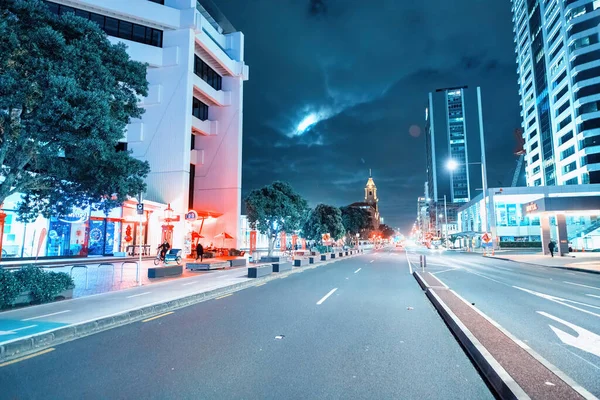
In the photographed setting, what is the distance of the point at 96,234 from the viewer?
30.8 metres

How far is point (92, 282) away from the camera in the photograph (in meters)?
14.9

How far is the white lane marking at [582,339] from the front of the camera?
231 inches

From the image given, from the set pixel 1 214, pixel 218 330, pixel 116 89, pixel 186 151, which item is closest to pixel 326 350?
pixel 218 330

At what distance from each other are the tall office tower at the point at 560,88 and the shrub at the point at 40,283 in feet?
273

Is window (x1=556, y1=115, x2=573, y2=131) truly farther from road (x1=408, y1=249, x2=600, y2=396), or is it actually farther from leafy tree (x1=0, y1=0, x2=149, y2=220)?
leafy tree (x1=0, y1=0, x2=149, y2=220)

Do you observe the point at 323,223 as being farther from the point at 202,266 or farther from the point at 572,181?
the point at 572,181

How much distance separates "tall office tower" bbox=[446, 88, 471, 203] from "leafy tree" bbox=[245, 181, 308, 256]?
508 ft

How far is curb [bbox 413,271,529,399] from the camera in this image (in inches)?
150

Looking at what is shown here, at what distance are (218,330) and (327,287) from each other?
7293 mm

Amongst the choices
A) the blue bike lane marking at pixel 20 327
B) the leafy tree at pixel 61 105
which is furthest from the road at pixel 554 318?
the leafy tree at pixel 61 105

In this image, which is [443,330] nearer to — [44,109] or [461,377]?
[461,377]

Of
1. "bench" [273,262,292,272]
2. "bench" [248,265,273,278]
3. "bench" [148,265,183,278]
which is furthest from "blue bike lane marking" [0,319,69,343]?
"bench" [273,262,292,272]

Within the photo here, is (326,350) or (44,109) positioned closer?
(326,350)

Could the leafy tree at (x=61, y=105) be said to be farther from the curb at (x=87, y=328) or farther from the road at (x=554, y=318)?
the road at (x=554, y=318)
